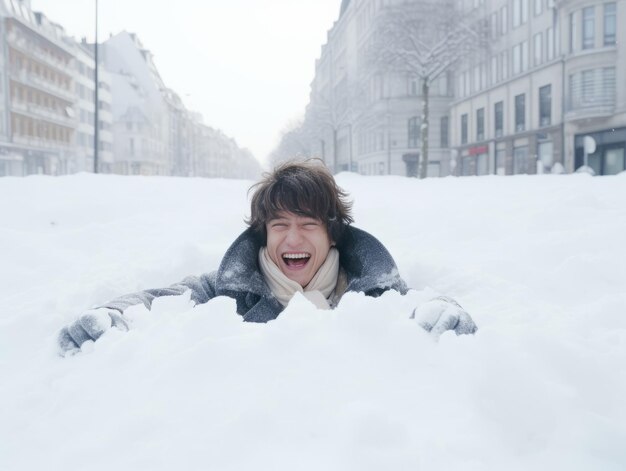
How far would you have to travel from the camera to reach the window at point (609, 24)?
24.2m

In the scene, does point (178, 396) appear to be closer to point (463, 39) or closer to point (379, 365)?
point (379, 365)

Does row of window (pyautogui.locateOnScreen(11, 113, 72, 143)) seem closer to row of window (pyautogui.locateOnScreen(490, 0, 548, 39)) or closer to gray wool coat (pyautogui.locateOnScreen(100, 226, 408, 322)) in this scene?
row of window (pyautogui.locateOnScreen(490, 0, 548, 39))

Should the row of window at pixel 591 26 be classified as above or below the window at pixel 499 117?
above

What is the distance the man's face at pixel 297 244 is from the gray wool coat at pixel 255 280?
15cm

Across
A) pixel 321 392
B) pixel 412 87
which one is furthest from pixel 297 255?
pixel 412 87

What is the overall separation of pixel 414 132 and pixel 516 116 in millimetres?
10700

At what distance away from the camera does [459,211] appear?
239 inches

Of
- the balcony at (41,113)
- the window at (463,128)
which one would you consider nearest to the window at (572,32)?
the window at (463,128)

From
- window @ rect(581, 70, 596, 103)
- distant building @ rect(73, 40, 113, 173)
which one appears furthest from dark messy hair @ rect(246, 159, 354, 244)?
distant building @ rect(73, 40, 113, 173)

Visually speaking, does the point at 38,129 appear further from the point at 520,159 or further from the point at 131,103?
the point at 520,159

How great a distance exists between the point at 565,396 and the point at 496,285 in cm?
201

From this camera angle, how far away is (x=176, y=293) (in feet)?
9.80

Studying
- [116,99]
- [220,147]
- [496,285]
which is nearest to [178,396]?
[496,285]

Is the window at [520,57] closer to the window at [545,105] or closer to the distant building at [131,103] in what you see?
the window at [545,105]
